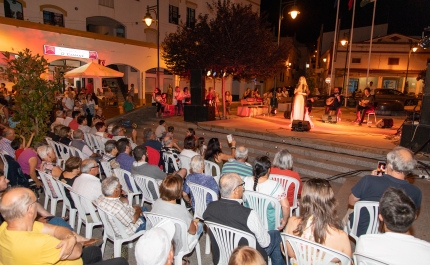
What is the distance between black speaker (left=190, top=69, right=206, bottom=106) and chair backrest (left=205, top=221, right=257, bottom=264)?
9.14m

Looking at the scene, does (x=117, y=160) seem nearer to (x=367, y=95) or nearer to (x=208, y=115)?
(x=208, y=115)

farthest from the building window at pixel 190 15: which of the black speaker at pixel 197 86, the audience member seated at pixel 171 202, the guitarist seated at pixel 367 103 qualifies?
the audience member seated at pixel 171 202

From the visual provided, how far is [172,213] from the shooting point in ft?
9.73

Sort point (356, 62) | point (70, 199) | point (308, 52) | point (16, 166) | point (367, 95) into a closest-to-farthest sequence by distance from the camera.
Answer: point (70, 199) < point (16, 166) < point (367, 95) < point (356, 62) < point (308, 52)

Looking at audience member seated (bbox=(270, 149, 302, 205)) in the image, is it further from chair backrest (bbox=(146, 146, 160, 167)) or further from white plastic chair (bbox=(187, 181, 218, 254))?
chair backrest (bbox=(146, 146, 160, 167))

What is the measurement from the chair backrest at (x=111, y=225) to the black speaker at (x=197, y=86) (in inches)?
338

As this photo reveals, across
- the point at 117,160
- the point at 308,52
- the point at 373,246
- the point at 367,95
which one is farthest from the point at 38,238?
the point at 308,52

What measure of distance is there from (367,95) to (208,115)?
6.47 meters

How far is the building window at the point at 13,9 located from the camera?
45.9 ft

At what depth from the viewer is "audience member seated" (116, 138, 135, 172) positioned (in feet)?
16.1

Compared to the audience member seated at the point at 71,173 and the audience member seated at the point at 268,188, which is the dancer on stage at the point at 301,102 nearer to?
the audience member seated at the point at 268,188

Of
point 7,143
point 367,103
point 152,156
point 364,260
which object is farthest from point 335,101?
point 7,143

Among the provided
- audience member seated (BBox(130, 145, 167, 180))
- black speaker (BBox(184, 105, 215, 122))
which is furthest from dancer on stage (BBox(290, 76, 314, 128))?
audience member seated (BBox(130, 145, 167, 180))

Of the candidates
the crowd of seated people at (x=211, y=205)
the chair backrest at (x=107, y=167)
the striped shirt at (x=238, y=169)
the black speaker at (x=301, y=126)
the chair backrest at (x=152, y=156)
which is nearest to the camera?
the crowd of seated people at (x=211, y=205)
